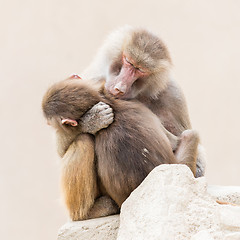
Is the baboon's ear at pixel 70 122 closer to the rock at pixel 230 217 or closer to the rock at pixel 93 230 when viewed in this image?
the rock at pixel 93 230

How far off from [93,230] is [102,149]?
340 mm

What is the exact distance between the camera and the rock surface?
145 centimetres

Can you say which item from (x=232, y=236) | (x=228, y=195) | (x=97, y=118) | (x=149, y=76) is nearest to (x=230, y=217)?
(x=232, y=236)

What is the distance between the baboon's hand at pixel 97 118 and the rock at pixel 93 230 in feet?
1.27

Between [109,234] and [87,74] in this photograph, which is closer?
[109,234]

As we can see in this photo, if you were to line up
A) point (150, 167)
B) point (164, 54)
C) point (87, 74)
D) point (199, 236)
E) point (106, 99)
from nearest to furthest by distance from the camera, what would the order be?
point (199, 236), point (150, 167), point (106, 99), point (164, 54), point (87, 74)

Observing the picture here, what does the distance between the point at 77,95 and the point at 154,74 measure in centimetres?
47

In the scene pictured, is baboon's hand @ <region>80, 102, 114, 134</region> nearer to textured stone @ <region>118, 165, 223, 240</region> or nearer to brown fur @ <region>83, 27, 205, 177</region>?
brown fur @ <region>83, 27, 205, 177</region>

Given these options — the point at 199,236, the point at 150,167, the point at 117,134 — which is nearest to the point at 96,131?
the point at 117,134

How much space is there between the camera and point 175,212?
152 centimetres

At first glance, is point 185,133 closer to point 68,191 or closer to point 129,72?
point 129,72

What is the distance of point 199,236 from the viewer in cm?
143

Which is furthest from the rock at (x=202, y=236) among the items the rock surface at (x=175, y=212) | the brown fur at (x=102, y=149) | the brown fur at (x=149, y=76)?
the brown fur at (x=149, y=76)

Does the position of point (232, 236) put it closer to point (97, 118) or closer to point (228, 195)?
point (228, 195)
